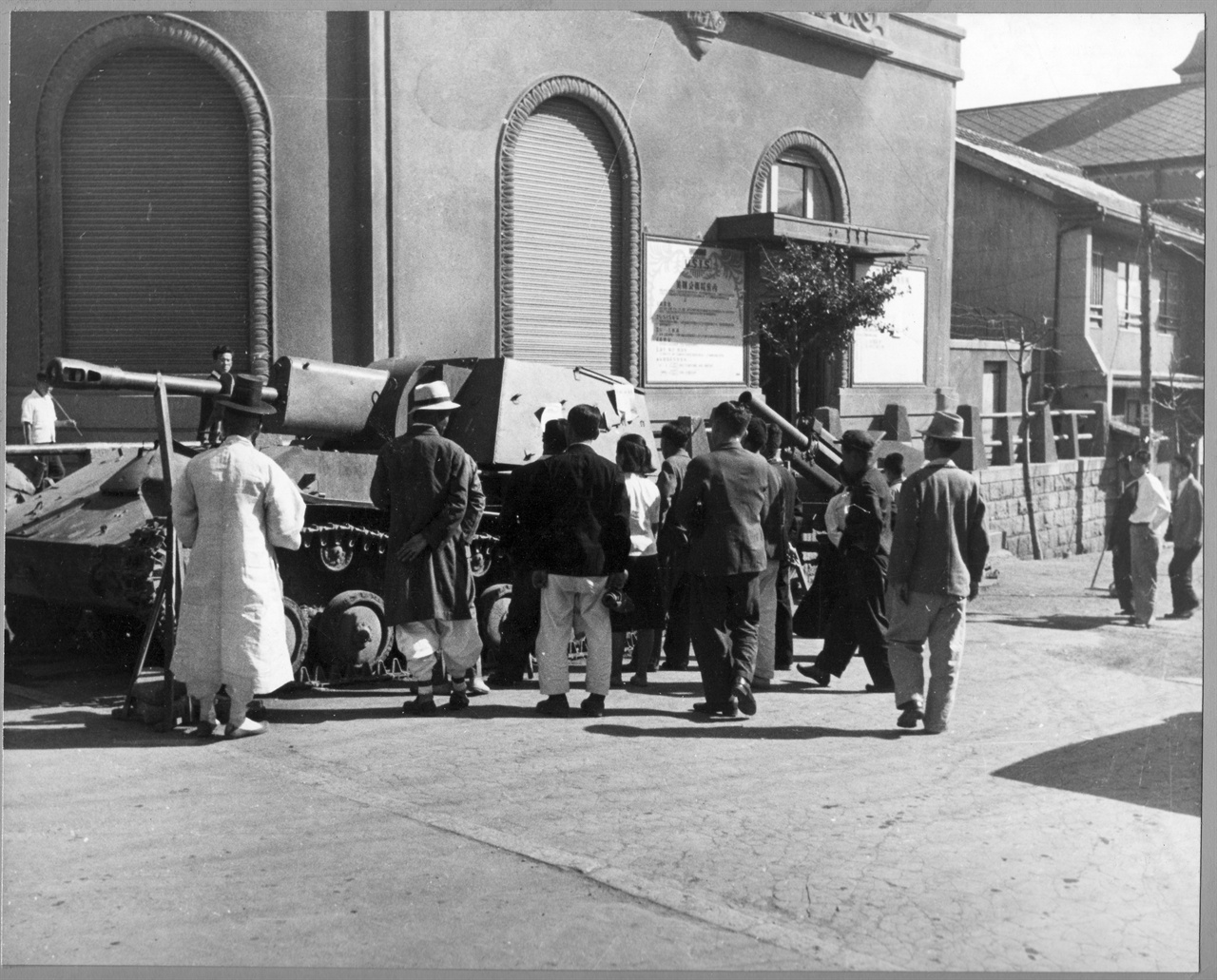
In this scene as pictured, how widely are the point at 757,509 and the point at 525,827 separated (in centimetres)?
287

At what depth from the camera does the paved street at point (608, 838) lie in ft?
15.0

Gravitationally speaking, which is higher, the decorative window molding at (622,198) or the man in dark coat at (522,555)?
the decorative window molding at (622,198)

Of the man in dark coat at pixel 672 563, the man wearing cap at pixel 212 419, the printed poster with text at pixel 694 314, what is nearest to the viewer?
the man wearing cap at pixel 212 419

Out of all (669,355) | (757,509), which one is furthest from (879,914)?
(669,355)

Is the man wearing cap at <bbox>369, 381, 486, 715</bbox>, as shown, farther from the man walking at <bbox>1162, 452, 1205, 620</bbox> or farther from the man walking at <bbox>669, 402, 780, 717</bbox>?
the man walking at <bbox>1162, 452, 1205, 620</bbox>

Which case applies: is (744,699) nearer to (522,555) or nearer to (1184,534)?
(522,555)

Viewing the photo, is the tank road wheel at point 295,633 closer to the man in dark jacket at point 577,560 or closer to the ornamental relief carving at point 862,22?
the man in dark jacket at point 577,560

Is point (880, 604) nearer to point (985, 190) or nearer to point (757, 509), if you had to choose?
point (757, 509)

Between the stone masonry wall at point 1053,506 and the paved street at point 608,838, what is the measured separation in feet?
31.2

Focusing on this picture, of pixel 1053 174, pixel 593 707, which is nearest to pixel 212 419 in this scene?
pixel 593 707

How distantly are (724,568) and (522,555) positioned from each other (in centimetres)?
123

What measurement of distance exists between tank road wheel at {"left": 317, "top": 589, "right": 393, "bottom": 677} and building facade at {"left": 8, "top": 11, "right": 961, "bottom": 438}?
348 cm

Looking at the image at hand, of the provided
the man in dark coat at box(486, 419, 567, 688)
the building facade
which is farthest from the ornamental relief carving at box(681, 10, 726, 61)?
the man in dark coat at box(486, 419, 567, 688)

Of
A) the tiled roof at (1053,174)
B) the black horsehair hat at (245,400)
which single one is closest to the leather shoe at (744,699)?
the black horsehair hat at (245,400)
